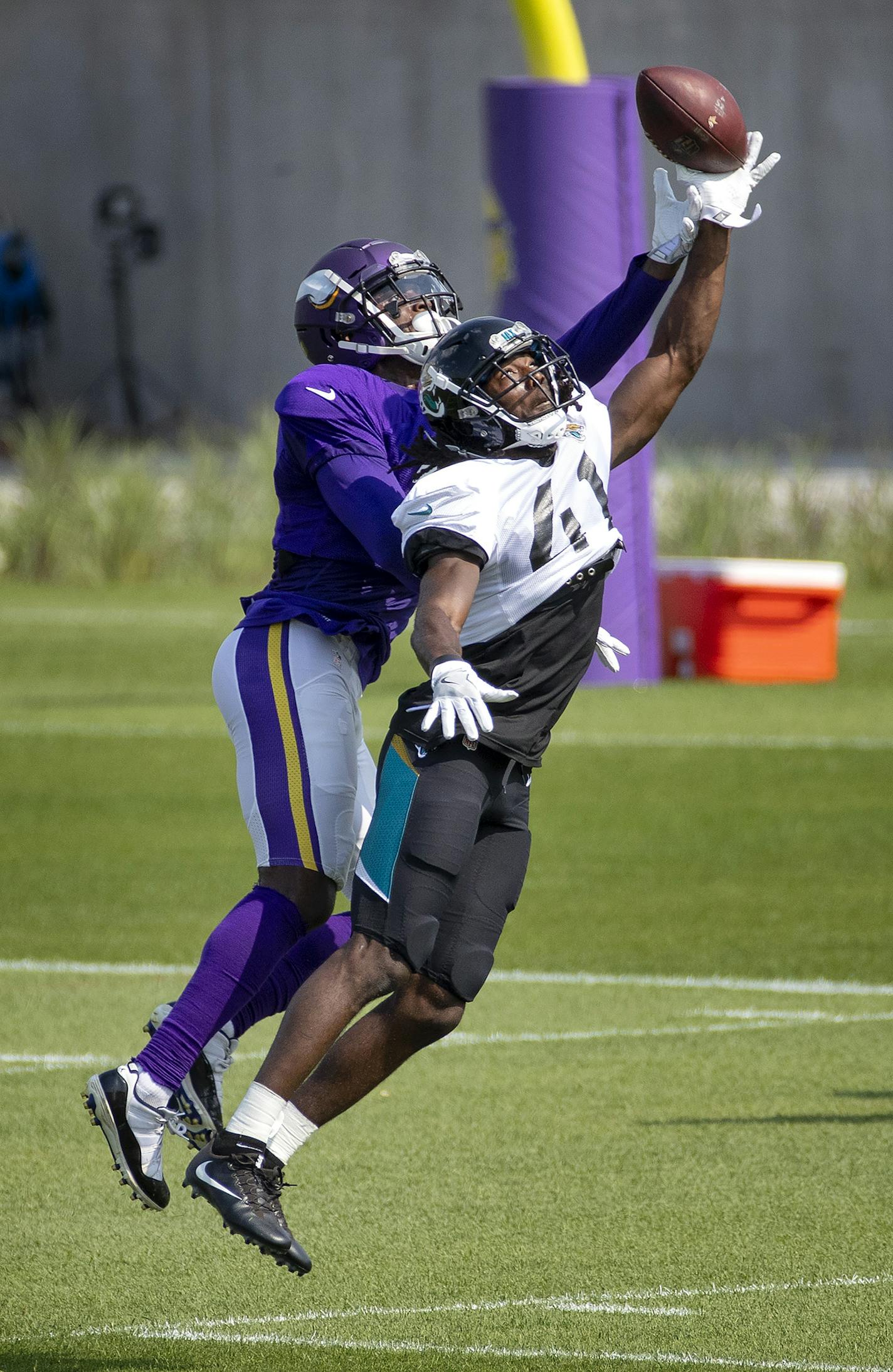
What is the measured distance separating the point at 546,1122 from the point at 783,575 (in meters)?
8.71

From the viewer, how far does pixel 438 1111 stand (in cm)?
606

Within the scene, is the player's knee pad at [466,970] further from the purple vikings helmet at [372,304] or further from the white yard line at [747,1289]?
the purple vikings helmet at [372,304]

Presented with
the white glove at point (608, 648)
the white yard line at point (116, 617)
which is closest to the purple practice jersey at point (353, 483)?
the white glove at point (608, 648)

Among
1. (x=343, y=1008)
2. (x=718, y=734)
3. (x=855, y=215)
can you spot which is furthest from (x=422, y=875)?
(x=855, y=215)

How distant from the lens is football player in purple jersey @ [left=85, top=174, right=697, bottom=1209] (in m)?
4.63

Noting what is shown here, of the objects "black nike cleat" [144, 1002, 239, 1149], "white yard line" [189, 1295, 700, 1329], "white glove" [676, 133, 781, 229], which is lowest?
"white yard line" [189, 1295, 700, 1329]

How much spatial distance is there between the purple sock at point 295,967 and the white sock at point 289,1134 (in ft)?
1.93

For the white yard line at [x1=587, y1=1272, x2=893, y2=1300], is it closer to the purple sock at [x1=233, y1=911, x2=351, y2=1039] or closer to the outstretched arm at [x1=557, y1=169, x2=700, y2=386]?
the purple sock at [x1=233, y1=911, x2=351, y2=1039]

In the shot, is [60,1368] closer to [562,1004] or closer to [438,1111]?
[438,1111]

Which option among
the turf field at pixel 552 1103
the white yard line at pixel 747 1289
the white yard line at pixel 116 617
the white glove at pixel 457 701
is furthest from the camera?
the white yard line at pixel 116 617

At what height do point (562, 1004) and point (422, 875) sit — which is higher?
point (422, 875)

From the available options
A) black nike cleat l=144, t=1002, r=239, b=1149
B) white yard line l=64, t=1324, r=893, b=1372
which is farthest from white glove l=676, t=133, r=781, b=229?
white yard line l=64, t=1324, r=893, b=1372

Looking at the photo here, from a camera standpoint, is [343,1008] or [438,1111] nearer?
[343,1008]

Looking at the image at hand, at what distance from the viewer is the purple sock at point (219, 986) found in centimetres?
461
